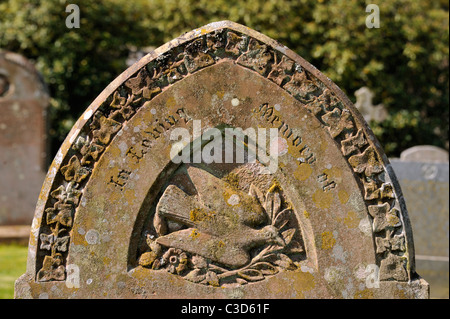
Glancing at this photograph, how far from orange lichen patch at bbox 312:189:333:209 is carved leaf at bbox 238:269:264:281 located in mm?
577

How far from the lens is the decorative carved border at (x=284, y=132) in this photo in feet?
10.9

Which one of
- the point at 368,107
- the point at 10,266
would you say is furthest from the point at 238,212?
the point at 368,107

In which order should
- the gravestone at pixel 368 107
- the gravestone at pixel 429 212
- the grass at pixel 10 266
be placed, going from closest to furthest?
the grass at pixel 10 266 < the gravestone at pixel 429 212 < the gravestone at pixel 368 107

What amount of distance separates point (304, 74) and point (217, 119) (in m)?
0.61

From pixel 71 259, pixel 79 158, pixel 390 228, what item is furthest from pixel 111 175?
pixel 390 228

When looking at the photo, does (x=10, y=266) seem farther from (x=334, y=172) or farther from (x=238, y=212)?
(x=334, y=172)

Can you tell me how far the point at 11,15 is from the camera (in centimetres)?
1071

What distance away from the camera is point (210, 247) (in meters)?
3.42

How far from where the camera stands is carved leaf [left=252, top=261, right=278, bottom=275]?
3412 millimetres

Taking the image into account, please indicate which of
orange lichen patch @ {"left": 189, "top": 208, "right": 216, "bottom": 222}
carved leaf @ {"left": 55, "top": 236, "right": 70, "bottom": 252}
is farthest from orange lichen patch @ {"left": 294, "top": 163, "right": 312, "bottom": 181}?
carved leaf @ {"left": 55, "top": 236, "right": 70, "bottom": 252}

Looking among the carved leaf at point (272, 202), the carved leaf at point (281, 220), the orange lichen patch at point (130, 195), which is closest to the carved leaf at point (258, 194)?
the carved leaf at point (272, 202)

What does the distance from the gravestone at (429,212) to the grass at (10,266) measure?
190 inches

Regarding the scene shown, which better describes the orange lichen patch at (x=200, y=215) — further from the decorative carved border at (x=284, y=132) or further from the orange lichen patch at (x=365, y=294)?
the orange lichen patch at (x=365, y=294)

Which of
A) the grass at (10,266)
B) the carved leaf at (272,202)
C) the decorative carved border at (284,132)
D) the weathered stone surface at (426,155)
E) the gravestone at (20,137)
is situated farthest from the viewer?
the gravestone at (20,137)
